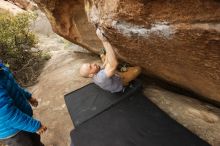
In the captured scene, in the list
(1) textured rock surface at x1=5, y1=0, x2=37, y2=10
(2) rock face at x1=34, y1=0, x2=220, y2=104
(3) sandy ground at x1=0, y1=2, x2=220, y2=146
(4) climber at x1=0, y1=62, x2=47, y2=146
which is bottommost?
(3) sandy ground at x1=0, y1=2, x2=220, y2=146

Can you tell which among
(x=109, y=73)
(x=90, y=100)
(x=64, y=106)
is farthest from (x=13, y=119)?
(x=64, y=106)

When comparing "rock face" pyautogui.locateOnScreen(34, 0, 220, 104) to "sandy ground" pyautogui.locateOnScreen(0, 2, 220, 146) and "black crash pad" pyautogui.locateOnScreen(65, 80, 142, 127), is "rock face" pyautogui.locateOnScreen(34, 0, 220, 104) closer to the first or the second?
"sandy ground" pyautogui.locateOnScreen(0, 2, 220, 146)

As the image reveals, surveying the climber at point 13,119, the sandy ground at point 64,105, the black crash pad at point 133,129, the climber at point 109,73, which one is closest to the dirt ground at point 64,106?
the sandy ground at point 64,105

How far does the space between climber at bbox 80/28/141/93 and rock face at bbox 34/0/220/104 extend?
0.16m

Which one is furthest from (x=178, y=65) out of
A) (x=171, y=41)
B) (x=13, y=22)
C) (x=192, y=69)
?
(x=13, y=22)

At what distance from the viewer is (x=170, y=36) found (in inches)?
111

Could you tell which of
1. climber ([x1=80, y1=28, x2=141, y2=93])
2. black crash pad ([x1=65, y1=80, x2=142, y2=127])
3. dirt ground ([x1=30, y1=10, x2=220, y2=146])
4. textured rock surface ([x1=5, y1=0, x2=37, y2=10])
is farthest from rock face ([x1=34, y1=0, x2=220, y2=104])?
textured rock surface ([x1=5, y1=0, x2=37, y2=10])

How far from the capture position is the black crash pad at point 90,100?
4.68m

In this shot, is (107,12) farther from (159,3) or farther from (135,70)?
(135,70)

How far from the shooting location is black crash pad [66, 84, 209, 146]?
3734 millimetres

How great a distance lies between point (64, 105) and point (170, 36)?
11.1 ft

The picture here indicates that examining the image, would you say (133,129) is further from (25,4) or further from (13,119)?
(25,4)

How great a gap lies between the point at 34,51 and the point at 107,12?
5947mm

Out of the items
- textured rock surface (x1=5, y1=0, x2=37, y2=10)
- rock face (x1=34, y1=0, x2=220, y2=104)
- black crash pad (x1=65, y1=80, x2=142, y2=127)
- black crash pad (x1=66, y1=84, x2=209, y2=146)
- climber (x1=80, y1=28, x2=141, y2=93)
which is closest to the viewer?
rock face (x1=34, y1=0, x2=220, y2=104)
